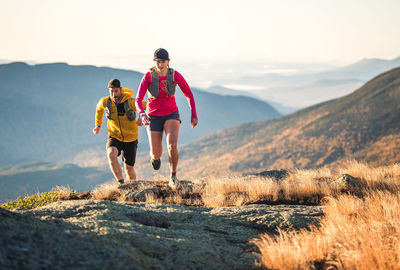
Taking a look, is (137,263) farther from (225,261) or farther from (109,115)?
(109,115)

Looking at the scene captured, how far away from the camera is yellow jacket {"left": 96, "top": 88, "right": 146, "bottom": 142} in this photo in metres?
7.02

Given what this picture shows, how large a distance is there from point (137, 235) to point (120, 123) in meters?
4.32

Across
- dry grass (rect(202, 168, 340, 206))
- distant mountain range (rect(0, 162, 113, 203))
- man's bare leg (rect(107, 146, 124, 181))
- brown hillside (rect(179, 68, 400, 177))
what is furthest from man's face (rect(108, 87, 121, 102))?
distant mountain range (rect(0, 162, 113, 203))

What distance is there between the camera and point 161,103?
6.54 meters

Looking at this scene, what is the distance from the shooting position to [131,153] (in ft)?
24.5

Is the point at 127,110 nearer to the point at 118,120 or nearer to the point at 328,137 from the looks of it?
the point at 118,120

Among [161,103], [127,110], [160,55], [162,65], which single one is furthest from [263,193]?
[127,110]

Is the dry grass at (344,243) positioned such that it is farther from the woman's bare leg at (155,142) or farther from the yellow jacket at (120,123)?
the yellow jacket at (120,123)

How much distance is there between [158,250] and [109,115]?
454 cm

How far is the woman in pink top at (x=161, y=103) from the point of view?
631 cm

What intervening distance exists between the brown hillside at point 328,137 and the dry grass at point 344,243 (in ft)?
199

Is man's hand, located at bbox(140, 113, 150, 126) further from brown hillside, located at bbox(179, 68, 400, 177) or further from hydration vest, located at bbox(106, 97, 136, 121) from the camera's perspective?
brown hillside, located at bbox(179, 68, 400, 177)

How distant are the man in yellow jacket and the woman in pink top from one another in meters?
0.59

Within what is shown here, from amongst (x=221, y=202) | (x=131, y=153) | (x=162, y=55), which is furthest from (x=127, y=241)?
(x=131, y=153)
